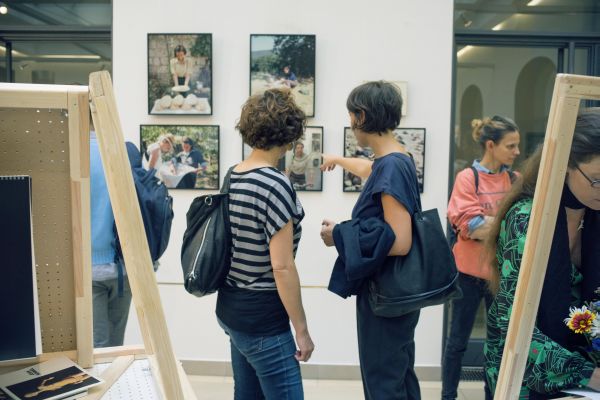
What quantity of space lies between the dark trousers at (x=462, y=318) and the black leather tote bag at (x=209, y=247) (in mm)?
A: 1692

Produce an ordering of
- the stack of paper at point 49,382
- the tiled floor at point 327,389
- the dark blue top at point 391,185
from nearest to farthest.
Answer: the stack of paper at point 49,382
the dark blue top at point 391,185
the tiled floor at point 327,389

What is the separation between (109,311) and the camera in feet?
9.25

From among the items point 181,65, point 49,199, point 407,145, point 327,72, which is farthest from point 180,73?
point 49,199

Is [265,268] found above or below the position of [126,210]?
below

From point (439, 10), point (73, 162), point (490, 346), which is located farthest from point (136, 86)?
point (490, 346)

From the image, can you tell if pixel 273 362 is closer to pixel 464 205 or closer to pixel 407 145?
pixel 464 205

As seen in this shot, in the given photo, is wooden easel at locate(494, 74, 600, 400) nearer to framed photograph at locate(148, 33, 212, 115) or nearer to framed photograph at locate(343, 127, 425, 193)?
framed photograph at locate(343, 127, 425, 193)

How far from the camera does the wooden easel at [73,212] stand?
1042mm

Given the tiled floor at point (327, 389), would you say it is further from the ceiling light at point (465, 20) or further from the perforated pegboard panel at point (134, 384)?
the ceiling light at point (465, 20)

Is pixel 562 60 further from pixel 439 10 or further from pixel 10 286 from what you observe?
pixel 10 286

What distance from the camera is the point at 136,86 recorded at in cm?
379

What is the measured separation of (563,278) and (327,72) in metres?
2.61

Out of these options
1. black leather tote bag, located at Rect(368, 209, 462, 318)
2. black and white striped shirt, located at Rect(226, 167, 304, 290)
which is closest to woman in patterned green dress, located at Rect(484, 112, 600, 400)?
black leather tote bag, located at Rect(368, 209, 462, 318)

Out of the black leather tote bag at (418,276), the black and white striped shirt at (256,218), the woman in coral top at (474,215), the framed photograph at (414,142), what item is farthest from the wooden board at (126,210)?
the framed photograph at (414,142)
